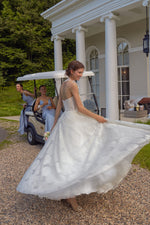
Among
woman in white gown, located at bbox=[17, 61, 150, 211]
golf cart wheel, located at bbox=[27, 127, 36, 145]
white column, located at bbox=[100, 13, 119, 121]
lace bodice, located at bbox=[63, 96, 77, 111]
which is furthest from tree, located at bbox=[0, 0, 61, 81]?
woman in white gown, located at bbox=[17, 61, 150, 211]

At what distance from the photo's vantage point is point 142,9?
30.5 feet

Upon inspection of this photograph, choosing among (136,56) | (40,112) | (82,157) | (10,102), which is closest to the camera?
(82,157)

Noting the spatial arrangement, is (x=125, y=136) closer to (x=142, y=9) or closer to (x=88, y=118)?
(x=88, y=118)

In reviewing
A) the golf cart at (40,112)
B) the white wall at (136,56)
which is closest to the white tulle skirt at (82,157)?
the golf cart at (40,112)

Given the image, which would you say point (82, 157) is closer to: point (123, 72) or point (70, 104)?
point (70, 104)

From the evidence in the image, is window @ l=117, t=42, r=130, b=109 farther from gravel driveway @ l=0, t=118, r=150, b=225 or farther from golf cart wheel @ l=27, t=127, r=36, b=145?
gravel driveway @ l=0, t=118, r=150, b=225

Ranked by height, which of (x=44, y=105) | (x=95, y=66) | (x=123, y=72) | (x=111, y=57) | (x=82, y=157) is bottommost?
(x=82, y=157)

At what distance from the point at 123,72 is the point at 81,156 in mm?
9975

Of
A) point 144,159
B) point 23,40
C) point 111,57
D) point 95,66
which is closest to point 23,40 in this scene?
point 23,40

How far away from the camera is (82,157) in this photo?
2.74 metres

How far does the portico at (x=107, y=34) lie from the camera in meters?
9.04

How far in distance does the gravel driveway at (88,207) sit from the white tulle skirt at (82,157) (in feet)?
1.13

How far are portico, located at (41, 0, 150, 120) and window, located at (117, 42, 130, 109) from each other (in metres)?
0.05

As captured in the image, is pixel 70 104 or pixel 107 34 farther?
pixel 107 34
